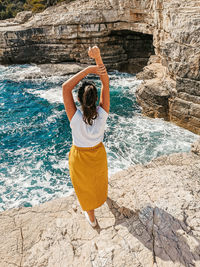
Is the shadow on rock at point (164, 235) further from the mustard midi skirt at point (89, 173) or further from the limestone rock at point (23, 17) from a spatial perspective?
the limestone rock at point (23, 17)

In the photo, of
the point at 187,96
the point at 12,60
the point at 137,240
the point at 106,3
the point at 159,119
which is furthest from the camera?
the point at 12,60

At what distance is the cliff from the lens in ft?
22.5

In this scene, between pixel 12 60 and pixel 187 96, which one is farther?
pixel 12 60

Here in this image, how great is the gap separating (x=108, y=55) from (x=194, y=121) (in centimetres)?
1029

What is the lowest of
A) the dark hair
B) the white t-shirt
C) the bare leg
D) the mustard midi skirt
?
the bare leg

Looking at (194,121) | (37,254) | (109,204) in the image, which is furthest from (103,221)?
(194,121)

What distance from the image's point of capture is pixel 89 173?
255 centimetres

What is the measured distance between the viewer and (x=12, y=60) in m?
18.1

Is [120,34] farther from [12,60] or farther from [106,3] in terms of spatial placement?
[12,60]

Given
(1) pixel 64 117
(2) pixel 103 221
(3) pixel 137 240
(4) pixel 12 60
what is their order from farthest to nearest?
(4) pixel 12 60 → (1) pixel 64 117 → (2) pixel 103 221 → (3) pixel 137 240

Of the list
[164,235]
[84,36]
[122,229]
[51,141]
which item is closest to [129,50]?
[84,36]

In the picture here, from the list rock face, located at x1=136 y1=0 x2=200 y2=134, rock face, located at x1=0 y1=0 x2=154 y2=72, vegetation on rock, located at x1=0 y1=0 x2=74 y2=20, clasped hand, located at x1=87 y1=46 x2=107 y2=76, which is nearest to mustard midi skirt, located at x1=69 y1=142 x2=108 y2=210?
clasped hand, located at x1=87 y1=46 x2=107 y2=76

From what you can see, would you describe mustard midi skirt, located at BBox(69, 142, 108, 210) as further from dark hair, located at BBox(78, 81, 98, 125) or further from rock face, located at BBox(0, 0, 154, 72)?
rock face, located at BBox(0, 0, 154, 72)

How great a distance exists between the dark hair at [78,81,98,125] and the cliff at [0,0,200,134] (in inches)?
215
